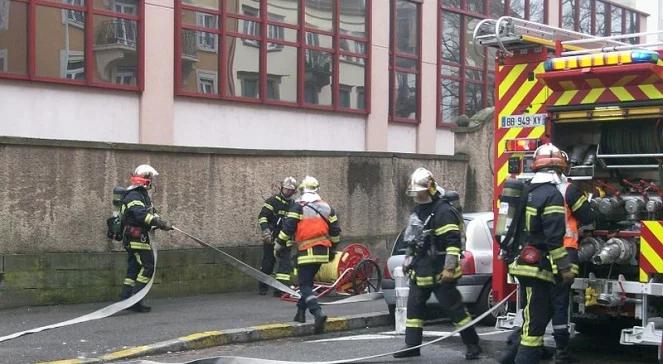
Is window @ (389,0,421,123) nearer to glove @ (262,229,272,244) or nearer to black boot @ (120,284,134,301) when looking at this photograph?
glove @ (262,229,272,244)

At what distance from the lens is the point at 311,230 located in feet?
35.6

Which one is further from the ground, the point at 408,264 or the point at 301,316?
the point at 408,264

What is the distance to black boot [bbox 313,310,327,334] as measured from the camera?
36.1 feet

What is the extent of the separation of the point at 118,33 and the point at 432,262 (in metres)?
7.97

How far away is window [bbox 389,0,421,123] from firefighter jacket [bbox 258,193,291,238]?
20.9 ft

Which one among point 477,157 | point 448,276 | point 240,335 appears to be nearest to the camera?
point 448,276

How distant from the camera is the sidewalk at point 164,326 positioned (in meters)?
9.45

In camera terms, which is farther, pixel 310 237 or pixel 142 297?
pixel 142 297

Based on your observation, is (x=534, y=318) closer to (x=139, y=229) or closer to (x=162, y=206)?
(x=139, y=229)

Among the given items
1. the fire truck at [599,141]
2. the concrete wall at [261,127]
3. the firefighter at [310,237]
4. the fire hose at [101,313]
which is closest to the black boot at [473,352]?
the fire truck at [599,141]

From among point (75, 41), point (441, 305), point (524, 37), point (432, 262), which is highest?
point (75, 41)

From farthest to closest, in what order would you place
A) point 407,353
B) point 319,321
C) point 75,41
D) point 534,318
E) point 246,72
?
point 246,72 < point 75,41 < point 319,321 < point 407,353 < point 534,318

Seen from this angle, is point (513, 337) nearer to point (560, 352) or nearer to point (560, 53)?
point (560, 352)

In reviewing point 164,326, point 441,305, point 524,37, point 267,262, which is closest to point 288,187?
point 267,262
